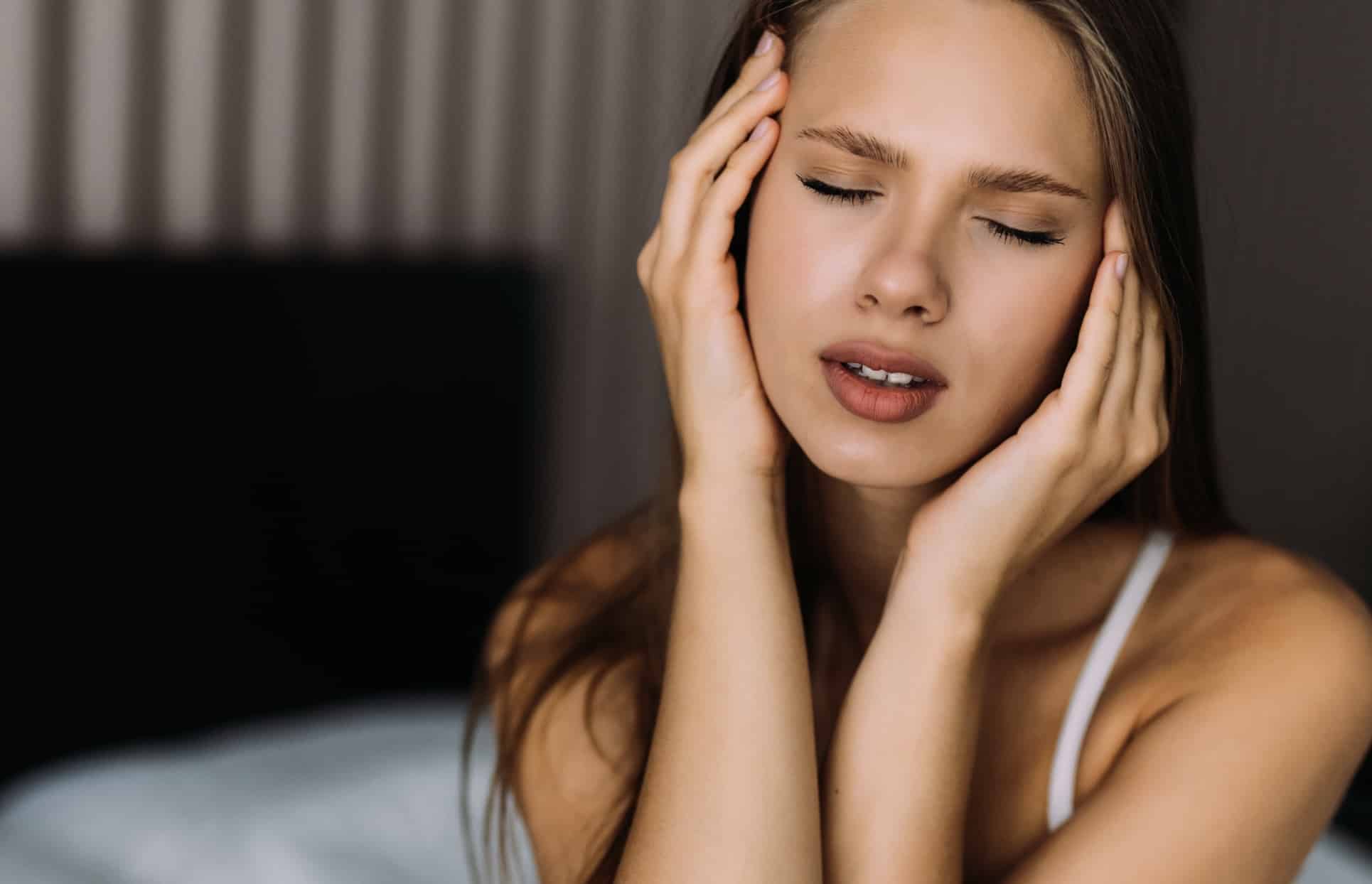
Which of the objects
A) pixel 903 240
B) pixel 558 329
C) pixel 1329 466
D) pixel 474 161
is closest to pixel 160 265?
pixel 474 161

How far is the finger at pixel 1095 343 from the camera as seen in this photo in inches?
35.5

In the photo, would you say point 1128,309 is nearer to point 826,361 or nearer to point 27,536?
point 826,361

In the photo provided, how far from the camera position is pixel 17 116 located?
75.0 inches

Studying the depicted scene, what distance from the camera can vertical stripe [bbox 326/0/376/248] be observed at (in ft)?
7.26

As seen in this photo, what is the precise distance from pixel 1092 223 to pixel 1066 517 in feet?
0.69

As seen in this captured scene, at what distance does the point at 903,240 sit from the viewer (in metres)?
0.86

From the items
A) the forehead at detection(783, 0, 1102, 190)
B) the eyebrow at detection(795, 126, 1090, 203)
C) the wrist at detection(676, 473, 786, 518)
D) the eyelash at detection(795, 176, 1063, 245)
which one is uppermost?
the forehead at detection(783, 0, 1102, 190)

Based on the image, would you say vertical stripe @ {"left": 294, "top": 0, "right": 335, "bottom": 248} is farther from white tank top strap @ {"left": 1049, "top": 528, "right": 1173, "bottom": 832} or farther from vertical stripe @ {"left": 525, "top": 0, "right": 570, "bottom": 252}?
white tank top strap @ {"left": 1049, "top": 528, "right": 1173, "bottom": 832}

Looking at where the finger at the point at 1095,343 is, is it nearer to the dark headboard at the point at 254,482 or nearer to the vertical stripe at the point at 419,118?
the dark headboard at the point at 254,482

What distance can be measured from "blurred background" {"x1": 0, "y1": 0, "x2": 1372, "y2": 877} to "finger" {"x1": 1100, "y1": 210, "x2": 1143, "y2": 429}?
848mm

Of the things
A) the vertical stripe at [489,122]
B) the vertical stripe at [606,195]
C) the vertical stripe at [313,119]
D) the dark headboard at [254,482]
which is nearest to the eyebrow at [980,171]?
the dark headboard at [254,482]

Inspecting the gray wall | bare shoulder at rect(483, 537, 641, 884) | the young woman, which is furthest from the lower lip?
the gray wall

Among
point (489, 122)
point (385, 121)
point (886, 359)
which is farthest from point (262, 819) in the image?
point (489, 122)

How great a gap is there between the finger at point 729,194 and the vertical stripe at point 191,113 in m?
1.35
